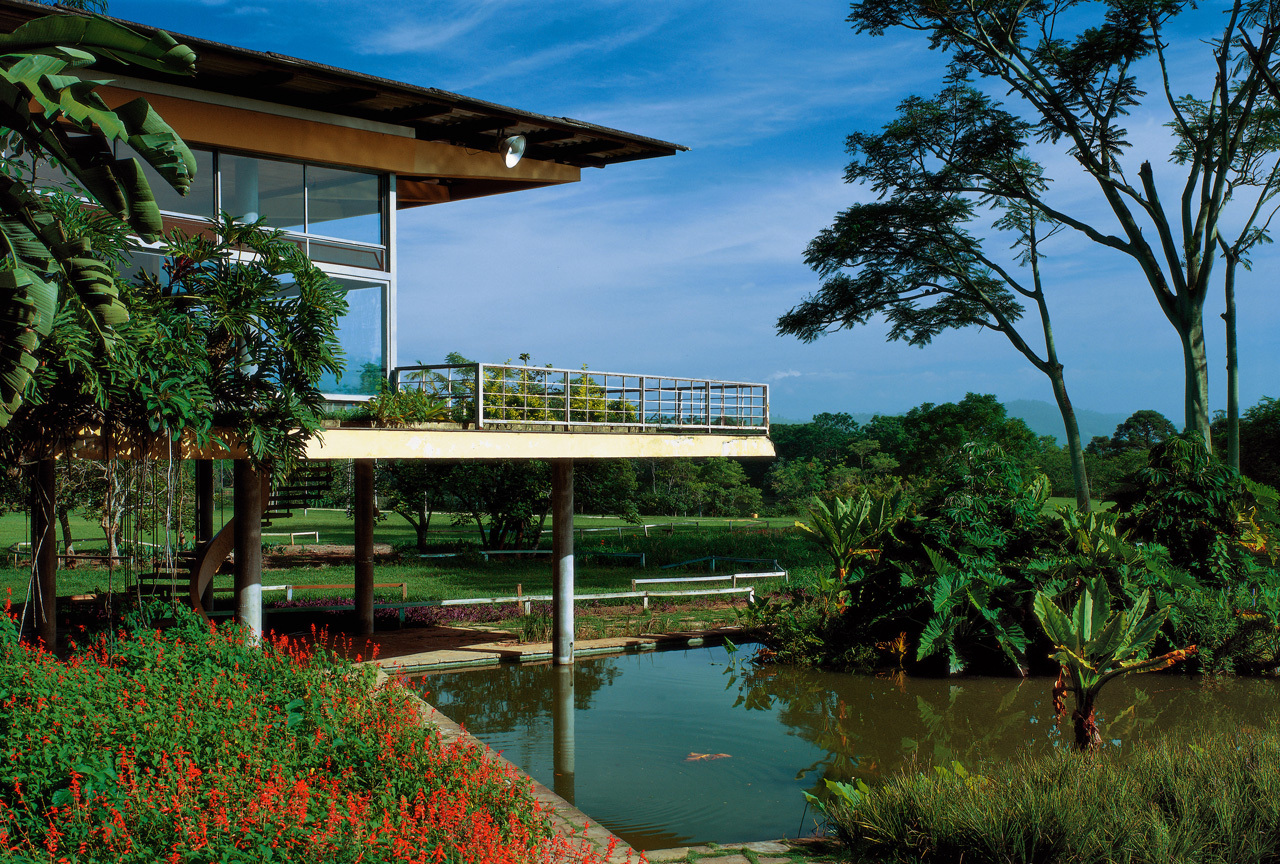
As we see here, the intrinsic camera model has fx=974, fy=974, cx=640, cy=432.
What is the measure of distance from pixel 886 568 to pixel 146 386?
11.8m

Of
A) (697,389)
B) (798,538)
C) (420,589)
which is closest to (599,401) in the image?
(697,389)

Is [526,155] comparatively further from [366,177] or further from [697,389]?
[697,389]

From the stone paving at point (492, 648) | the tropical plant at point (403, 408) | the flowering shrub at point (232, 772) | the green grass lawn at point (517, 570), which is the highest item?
the tropical plant at point (403, 408)

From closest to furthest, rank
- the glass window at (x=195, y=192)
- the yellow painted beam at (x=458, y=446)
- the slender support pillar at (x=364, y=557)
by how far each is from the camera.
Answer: the yellow painted beam at (x=458, y=446) → the glass window at (x=195, y=192) → the slender support pillar at (x=364, y=557)

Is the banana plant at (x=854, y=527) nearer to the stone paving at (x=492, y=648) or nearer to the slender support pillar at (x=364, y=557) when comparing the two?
the stone paving at (x=492, y=648)

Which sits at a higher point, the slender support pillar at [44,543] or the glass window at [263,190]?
the glass window at [263,190]

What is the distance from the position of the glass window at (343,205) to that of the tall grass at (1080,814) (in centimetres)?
1010

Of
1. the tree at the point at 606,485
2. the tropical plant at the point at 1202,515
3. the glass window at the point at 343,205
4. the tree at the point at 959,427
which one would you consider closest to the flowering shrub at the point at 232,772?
the glass window at the point at 343,205

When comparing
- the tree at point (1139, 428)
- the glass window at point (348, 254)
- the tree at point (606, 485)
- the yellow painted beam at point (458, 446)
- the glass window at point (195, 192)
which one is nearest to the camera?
the yellow painted beam at point (458, 446)

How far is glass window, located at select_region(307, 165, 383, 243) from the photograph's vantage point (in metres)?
13.7

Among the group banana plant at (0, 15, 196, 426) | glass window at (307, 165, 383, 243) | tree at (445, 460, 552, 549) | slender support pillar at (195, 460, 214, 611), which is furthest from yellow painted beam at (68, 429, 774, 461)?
tree at (445, 460, 552, 549)

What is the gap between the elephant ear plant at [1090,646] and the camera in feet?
33.3

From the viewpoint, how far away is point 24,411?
10148 millimetres

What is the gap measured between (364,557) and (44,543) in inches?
256
